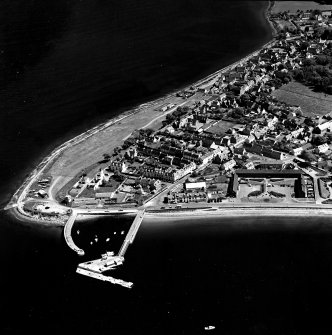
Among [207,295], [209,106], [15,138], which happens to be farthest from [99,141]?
[207,295]

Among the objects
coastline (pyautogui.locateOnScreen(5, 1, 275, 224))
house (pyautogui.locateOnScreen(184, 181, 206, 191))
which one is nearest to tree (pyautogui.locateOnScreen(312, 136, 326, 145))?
house (pyautogui.locateOnScreen(184, 181, 206, 191))

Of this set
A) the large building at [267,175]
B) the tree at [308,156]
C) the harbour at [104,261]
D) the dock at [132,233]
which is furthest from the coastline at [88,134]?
the tree at [308,156]

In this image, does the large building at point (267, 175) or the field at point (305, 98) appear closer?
the large building at point (267, 175)

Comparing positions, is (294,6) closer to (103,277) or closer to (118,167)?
(118,167)

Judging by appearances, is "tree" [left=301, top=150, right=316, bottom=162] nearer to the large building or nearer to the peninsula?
the peninsula

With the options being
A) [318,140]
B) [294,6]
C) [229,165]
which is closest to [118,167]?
[229,165]

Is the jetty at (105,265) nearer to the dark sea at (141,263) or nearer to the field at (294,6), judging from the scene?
the dark sea at (141,263)

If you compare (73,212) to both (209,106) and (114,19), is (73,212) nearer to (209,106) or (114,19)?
(209,106)
